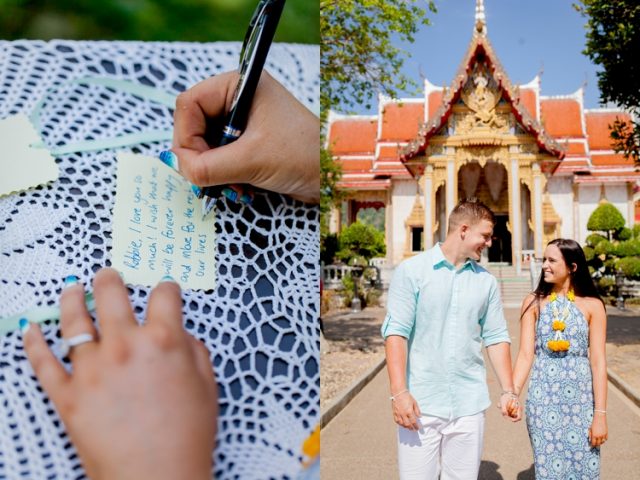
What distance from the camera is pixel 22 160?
0.98 meters

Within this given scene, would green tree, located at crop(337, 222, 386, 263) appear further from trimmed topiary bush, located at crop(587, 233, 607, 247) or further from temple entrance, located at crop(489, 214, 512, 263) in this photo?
trimmed topiary bush, located at crop(587, 233, 607, 247)

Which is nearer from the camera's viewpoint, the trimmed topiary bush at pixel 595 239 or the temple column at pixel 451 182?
the trimmed topiary bush at pixel 595 239

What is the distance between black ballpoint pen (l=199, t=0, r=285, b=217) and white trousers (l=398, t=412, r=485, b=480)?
25.0 inches

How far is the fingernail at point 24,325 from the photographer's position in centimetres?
81

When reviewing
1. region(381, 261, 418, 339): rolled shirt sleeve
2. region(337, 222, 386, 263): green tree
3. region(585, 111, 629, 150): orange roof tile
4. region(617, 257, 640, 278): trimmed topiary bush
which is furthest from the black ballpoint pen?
region(585, 111, 629, 150): orange roof tile

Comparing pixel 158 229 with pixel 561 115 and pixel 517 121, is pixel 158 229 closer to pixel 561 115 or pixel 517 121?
pixel 517 121

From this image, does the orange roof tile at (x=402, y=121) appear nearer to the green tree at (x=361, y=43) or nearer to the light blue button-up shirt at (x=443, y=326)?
the green tree at (x=361, y=43)

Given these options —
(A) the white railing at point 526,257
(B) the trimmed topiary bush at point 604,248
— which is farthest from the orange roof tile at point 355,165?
(B) the trimmed topiary bush at point 604,248

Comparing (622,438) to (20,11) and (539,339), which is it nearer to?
(539,339)

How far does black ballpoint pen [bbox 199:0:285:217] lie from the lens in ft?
2.58

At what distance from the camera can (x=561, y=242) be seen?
1.52m

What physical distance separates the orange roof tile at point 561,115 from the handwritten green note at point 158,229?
10781 millimetres

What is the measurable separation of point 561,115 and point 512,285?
4829 millimetres

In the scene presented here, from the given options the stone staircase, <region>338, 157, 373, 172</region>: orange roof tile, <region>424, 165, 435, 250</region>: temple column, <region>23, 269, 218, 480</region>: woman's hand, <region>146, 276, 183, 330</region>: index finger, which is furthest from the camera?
→ <region>338, 157, 373, 172</region>: orange roof tile
